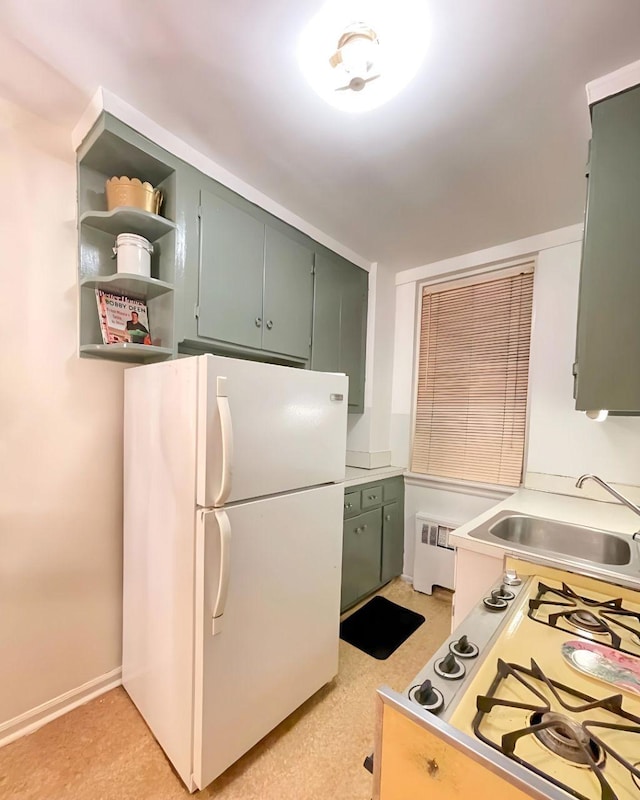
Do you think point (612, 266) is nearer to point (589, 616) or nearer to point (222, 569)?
point (589, 616)

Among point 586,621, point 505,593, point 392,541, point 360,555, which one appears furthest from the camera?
point 392,541

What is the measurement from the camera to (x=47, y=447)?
1.53 m

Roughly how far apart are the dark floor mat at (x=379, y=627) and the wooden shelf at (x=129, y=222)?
2.36 meters

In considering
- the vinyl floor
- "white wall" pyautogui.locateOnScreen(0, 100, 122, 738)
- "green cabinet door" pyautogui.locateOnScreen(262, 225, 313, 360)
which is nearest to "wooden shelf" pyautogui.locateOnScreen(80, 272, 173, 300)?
"white wall" pyautogui.locateOnScreen(0, 100, 122, 738)

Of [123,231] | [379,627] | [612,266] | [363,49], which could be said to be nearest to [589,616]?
[612,266]

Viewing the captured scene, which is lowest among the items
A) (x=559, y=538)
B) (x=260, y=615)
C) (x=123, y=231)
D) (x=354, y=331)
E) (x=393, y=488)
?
(x=260, y=615)

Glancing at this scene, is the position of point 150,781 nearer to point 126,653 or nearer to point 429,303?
point 126,653

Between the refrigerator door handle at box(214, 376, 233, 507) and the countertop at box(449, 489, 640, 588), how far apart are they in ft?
2.77

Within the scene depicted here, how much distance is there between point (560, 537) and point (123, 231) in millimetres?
2366

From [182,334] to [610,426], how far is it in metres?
2.33

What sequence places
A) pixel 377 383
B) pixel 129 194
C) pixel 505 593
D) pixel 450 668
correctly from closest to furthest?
pixel 450 668
pixel 505 593
pixel 129 194
pixel 377 383

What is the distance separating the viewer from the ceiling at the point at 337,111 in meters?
1.04

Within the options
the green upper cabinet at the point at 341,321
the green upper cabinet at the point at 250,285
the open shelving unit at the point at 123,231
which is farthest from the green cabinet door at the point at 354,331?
the open shelving unit at the point at 123,231

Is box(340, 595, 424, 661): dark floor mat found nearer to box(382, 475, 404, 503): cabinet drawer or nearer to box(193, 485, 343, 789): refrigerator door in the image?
box(193, 485, 343, 789): refrigerator door
